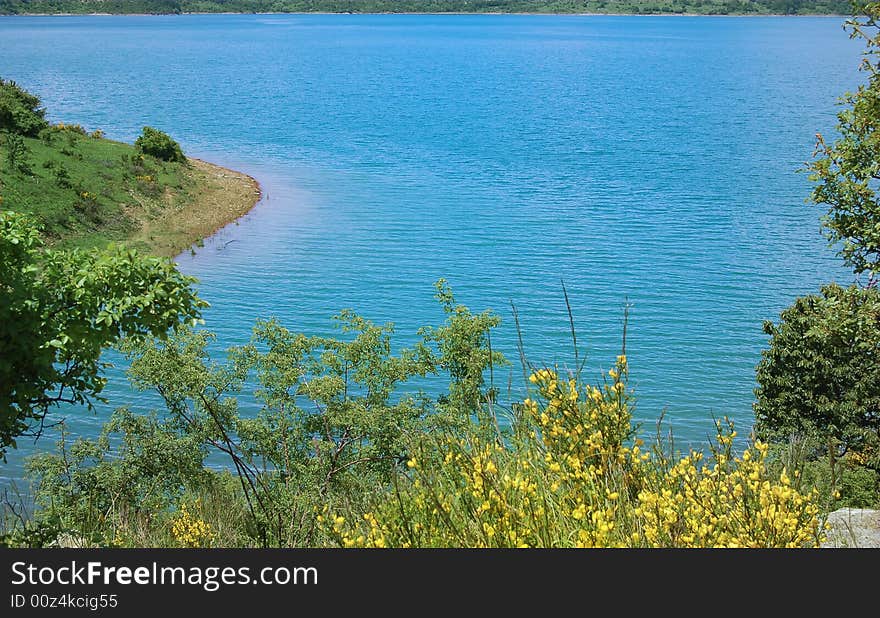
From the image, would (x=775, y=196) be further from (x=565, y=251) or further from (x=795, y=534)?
(x=795, y=534)

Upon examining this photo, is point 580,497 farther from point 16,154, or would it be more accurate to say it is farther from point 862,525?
point 16,154

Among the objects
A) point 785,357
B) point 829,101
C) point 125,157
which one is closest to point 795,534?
point 785,357

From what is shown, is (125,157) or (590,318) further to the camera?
(125,157)

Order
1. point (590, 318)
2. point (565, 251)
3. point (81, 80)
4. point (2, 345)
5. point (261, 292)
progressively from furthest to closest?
point (81, 80)
point (565, 251)
point (261, 292)
point (590, 318)
point (2, 345)

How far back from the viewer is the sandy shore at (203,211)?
2215 inches

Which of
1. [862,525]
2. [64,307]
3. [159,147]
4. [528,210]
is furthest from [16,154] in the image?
[862,525]

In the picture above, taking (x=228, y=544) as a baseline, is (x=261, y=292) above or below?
below

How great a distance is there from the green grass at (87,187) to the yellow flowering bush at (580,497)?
44.7 metres

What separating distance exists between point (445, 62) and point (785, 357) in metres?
174

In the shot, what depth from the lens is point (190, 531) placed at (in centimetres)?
1341

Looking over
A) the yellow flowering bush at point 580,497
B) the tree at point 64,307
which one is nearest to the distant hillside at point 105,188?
the tree at point 64,307

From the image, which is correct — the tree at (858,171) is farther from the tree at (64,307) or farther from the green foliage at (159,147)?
the green foliage at (159,147)

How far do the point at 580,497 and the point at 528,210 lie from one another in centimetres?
6104

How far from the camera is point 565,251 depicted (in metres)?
57.0
